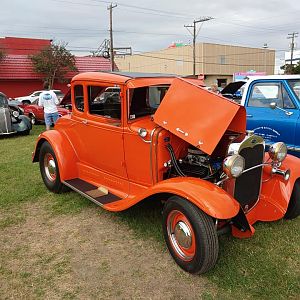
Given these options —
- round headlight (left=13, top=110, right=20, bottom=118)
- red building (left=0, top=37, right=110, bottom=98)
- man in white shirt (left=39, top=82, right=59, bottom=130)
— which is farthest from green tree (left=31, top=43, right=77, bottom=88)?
man in white shirt (left=39, top=82, right=59, bottom=130)

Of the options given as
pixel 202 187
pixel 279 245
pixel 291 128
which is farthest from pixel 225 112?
pixel 291 128

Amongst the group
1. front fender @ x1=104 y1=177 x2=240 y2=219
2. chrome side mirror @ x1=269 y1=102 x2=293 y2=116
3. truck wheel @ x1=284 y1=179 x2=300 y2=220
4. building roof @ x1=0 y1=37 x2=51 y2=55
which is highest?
building roof @ x1=0 y1=37 x2=51 y2=55

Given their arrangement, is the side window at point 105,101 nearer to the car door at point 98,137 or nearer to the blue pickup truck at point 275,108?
the car door at point 98,137

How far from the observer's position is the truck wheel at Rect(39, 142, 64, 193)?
544cm

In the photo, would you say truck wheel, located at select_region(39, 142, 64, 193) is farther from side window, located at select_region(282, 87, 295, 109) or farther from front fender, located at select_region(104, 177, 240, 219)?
side window, located at select_region(282, 87, 295, 109)

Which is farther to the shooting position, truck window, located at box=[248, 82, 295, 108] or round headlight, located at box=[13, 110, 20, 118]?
round headlight, located at box=[13, 110, 20, 118]

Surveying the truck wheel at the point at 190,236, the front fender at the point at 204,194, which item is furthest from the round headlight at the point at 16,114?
the truck wheel at the point at 190,236

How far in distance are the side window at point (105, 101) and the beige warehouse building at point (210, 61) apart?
43427 millimetres

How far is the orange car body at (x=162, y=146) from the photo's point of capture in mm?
3449

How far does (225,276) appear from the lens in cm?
328

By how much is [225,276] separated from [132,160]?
1696 mm

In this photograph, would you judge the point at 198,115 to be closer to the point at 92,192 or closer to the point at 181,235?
the point at 181,235

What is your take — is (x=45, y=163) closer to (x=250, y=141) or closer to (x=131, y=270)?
(x=131, y=270)

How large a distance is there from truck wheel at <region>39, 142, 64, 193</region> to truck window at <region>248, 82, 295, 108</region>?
3.68m
